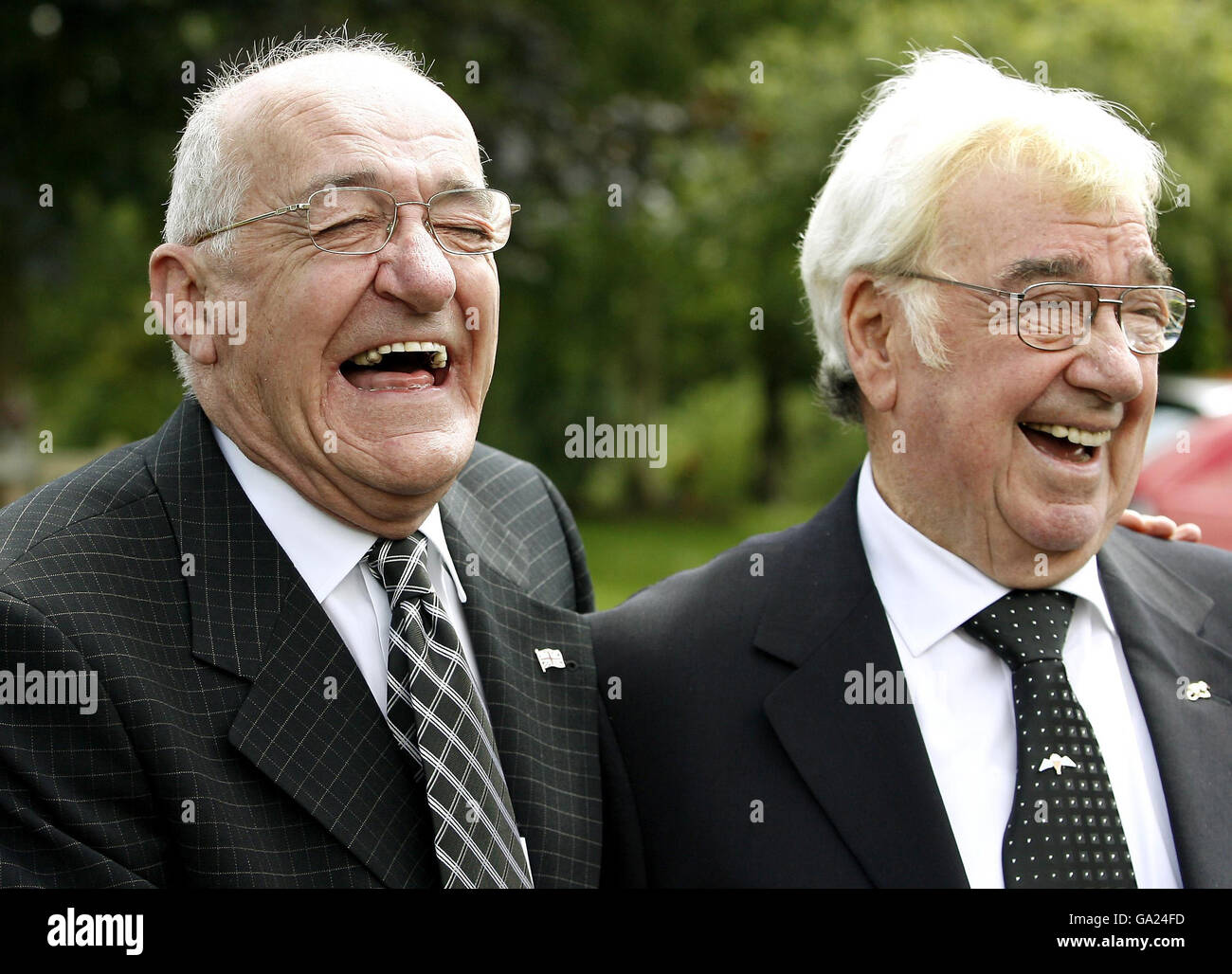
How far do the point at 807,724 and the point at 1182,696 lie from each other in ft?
2.39

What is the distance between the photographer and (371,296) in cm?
242

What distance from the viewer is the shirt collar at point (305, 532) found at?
2480 mm

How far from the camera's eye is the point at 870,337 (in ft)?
9.46

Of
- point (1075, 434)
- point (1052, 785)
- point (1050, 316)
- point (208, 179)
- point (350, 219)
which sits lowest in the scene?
point (1052, 785)

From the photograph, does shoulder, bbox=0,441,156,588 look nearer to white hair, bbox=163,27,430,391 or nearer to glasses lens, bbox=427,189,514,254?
white hair, bbox=163,27,430,391

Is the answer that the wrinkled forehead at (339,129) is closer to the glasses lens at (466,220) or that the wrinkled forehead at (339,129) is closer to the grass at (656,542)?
the glasses lens at (466,220)

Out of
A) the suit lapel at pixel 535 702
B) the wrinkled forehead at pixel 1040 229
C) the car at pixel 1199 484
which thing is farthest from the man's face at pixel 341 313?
the car at pixel 1199 484

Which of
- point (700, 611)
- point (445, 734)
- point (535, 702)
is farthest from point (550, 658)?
point (445, 734)

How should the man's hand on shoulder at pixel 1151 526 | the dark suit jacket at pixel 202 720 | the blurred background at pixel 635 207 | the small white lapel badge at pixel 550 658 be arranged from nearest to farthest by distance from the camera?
the dark suit jacket at pixel 202 720 → the small white lapel badge at pixel 550 658 → the man's hand on shoulder at pixel 1151 526 → the blurred background at pixel 635 207

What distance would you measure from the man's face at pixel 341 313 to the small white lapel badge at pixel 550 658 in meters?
0.48

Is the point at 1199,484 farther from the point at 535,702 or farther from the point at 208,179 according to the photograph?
the point at 208,179

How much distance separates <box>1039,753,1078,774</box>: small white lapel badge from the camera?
→ 2.55 metres

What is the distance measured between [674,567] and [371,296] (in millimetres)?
10989

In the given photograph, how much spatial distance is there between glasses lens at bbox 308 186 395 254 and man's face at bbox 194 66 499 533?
18 mm
